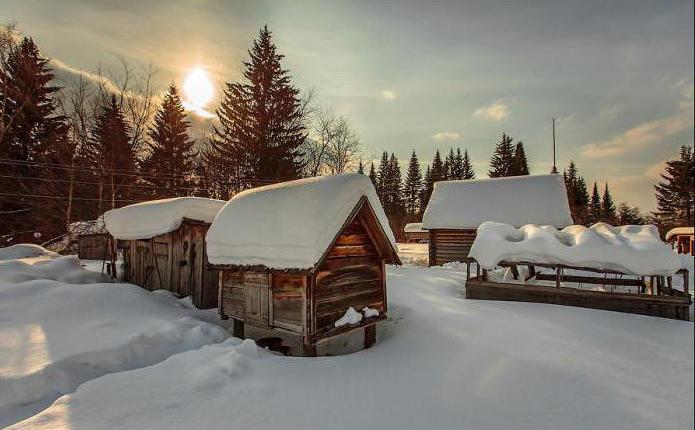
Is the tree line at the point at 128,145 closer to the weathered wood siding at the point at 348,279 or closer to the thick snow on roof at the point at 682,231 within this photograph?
the thick snow on roof at the point at 682,231

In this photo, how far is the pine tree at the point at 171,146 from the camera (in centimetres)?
2911

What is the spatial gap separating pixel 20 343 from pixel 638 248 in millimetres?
15129

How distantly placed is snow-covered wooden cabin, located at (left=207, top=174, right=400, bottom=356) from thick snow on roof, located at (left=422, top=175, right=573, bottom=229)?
13.2 metres

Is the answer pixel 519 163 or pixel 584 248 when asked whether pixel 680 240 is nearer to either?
pixel 584 248

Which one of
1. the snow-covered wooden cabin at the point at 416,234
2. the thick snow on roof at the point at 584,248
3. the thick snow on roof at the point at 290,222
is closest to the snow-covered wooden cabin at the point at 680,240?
the thick snow on roof at the point at 584,248

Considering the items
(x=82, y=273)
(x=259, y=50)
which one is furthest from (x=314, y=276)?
(x=259, y=50)

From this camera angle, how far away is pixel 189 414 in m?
4.34

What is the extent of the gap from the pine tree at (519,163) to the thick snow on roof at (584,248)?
145ft

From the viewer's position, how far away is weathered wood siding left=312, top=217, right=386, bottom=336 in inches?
283

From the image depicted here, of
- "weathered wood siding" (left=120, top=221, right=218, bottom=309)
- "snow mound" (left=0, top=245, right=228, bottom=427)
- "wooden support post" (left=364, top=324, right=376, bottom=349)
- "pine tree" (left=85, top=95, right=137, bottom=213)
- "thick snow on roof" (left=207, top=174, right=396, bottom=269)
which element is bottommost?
"wooden support post" (left=364, top=324, right=376, bottom=349)

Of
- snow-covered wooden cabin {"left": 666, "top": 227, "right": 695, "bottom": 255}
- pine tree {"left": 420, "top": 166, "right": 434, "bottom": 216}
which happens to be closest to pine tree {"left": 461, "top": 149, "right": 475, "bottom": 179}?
pine tree {"left": 420, "top": 166, "right": 434, "bottom": 216}

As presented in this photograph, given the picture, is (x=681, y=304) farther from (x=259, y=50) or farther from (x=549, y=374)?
(x=259, y=50)

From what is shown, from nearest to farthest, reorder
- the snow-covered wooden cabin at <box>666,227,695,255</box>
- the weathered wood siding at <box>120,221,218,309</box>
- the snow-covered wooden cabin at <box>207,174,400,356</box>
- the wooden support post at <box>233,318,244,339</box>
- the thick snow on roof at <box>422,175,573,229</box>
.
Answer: the snow-covered wooden cabin at <box>207,174,400,356</box> < the wooden support post at <box>233,318,244,339</box> < the weathered wood siding at <box>120,221,218,309</box> < the thick snow on roof at <box>422,175,573,229</box> < the snow-covered wooden cabin at <box>666,227,695,255</box>

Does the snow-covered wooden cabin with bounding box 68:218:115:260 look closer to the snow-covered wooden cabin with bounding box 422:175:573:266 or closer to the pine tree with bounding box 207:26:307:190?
the pine tree with bounding box 207:26:307:190
